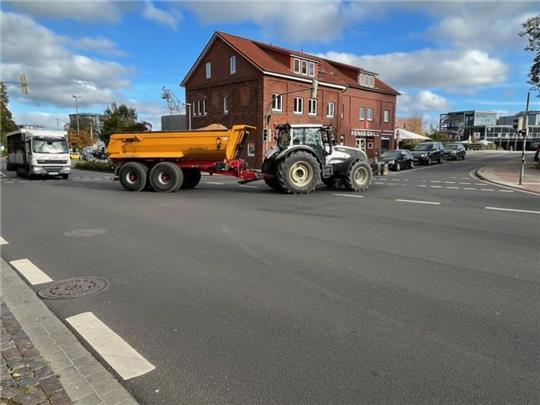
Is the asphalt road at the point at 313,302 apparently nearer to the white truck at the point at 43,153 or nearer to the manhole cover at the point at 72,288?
the manhole cover at the point at 72,288

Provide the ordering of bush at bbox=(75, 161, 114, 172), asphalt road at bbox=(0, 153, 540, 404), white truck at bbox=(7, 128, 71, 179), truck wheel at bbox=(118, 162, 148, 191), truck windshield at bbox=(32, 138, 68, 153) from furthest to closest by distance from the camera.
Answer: bush at bbox=(75, 161, 114, 172) < truck windshield at bbox=(32, 138, 68, 153) < white truck at bbox=(7, 128, 71, 179) < truck wheel at bbox=(118, 162, 148, 191) < asphalt road at bbox=(0, 153, 540, 404)

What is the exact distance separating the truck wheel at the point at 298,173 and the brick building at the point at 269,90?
63.6ft

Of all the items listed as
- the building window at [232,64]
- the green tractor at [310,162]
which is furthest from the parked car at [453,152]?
the green tractor at [310,162]

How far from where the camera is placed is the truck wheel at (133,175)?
15.7 m

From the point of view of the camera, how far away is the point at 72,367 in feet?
11.0

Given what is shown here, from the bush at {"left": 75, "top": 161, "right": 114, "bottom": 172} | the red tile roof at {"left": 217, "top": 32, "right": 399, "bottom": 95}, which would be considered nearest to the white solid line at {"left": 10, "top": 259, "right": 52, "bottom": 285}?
the bush at {"left": 75, "top": 161, "right": 114, "bottom": 172}

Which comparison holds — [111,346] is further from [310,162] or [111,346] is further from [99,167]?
[99,167]

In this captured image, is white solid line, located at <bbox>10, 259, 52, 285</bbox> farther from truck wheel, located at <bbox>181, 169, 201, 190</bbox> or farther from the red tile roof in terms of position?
the red tile roof

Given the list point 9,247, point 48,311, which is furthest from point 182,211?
point 48,311

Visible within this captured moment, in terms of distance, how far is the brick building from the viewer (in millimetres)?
36688

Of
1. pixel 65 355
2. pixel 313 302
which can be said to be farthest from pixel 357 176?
pixel 65 355

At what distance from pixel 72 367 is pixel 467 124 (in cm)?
14576

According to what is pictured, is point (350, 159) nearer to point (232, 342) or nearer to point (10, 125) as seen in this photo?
point (232, 342)

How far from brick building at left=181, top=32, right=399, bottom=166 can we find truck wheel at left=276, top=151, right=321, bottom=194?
19384 millimetres
